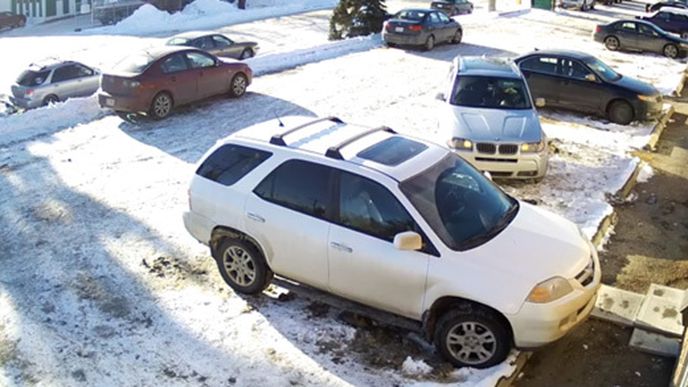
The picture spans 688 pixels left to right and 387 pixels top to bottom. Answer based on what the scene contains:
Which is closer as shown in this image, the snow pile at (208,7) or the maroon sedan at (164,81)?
the maroon sedan at (164,81)

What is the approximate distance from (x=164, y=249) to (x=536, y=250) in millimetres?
4709

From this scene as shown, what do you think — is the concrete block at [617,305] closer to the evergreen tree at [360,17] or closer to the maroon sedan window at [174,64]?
the maroon sedan window at [174,64]

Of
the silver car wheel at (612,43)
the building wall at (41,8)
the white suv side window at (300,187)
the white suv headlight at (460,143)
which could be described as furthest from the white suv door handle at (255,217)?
the building wall at (41,8)

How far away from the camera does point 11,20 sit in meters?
45.2

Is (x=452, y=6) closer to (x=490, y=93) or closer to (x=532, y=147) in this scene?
(x=490, y=93)

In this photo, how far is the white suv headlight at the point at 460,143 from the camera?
11500 mm

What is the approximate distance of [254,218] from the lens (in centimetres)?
753

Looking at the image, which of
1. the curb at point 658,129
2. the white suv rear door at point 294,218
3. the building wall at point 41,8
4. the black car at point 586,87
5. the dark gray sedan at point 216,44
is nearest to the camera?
the white suv rear door at point 294,218

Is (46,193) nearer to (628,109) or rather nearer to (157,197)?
(157,197)

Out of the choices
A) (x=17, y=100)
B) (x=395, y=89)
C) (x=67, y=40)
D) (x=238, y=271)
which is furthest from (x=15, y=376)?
(x=67, y=40)

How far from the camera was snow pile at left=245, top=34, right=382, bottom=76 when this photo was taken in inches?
818

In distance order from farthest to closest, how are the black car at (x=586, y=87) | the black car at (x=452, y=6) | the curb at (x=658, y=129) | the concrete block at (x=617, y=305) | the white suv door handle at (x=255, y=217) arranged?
the black car at (x=452, y=6) → the black car at (x=586, y=87) → the curb at (x=658, y=129) → the concrete block at (x=617, y=305) → the white suv door handle at (x=255, y=217)

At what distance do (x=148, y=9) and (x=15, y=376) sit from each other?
40.3 metres

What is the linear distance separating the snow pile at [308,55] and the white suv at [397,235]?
41.9 feet
